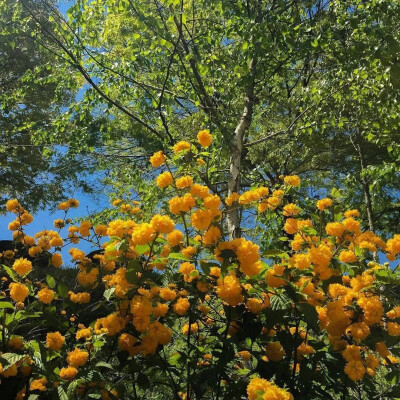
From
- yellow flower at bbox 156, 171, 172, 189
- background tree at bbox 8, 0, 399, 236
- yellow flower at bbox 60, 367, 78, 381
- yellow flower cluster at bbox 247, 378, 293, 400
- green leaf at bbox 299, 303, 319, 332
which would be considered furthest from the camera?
background tree at bbox 8, 0, 399, 236

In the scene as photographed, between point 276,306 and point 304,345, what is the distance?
45cm

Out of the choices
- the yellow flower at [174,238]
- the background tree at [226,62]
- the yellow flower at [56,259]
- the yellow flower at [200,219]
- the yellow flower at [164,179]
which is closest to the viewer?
the yellow flower at [200,219]

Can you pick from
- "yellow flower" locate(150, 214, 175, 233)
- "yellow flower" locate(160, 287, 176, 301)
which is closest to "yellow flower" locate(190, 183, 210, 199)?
"yellow flower" locate(150, 214, 175, 233)

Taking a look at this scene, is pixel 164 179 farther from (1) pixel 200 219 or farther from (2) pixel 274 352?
(2) pixel 274 352

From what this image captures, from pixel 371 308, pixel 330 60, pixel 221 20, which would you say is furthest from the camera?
pixel 330 60

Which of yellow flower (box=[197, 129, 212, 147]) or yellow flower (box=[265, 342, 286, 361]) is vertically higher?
yellow flower (box=[197, 129, 212, 147])

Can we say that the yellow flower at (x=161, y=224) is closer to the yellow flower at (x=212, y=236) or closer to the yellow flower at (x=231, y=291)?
the yellow flower at (x=212, y=236)

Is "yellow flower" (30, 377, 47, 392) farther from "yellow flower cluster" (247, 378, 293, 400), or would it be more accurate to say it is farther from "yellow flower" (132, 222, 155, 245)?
"yellow flower cluster" (247, 378, 293, 400)

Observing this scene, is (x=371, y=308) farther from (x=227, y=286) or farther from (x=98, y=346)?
(x=98, y=346)

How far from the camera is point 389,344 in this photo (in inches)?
80.8

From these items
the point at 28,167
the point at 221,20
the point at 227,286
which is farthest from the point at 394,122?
the point at 28,167

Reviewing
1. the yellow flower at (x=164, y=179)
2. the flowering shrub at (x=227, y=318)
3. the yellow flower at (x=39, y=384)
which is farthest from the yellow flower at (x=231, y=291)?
the yellow flower at (x=39, y=384)

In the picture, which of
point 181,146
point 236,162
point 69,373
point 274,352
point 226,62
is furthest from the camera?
point 226,62

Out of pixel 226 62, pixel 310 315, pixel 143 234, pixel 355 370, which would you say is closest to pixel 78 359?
pixel 143 234
